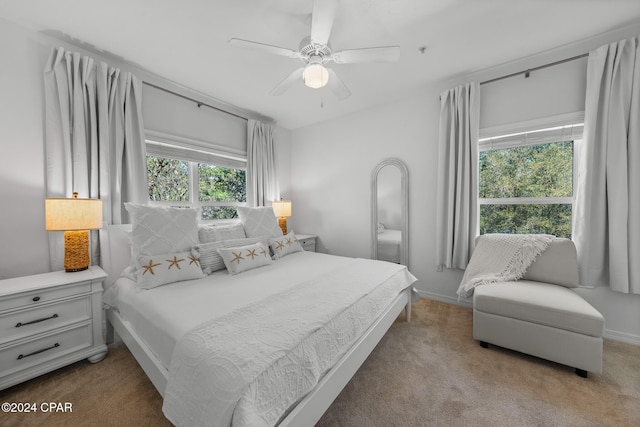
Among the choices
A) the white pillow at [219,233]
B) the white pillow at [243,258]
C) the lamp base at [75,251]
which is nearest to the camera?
the lamp base at [75,251]

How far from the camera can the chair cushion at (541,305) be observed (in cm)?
159

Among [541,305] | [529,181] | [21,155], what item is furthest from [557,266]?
[21,155]

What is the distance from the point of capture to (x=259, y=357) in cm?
93

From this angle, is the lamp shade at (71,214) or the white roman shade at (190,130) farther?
the white roman shade at (190,130)

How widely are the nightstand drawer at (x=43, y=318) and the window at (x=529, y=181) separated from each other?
3809 mm

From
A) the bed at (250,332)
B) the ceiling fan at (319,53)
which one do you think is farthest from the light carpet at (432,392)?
the ceiling fan at (319,53)

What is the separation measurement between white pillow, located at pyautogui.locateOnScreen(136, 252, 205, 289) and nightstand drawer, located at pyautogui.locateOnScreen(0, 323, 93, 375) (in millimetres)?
581

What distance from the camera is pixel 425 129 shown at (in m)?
2.92

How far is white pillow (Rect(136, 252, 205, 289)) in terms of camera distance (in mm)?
1695

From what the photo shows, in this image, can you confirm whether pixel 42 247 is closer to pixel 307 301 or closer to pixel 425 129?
pixel 307 301

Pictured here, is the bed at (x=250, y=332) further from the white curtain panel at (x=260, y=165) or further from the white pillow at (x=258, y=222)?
the white curtain panel at (x=260, y=165)

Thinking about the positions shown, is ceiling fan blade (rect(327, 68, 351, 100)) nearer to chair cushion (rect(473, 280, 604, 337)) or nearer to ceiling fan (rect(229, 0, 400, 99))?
ceiling fan (rect(229, 0, 400, 99))

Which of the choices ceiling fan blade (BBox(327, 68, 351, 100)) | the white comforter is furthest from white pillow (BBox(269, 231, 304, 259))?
ceiling fan blade (BBox(327, 68, 351, 100))

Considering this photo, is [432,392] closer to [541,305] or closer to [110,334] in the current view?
[541,305]
